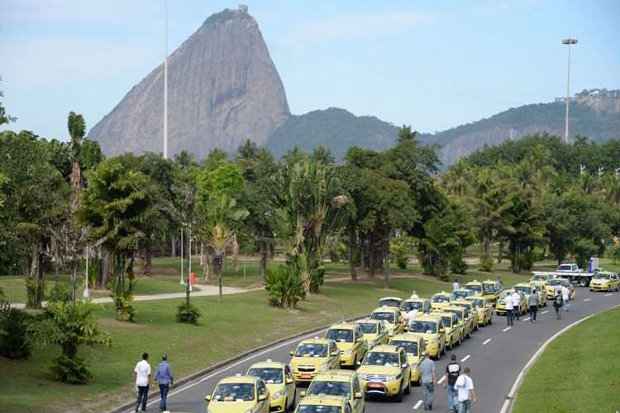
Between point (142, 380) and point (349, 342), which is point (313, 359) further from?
point (142, 380)

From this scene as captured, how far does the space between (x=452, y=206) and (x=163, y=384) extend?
67.8m

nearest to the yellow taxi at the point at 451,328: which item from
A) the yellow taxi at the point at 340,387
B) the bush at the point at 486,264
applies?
the yellow taxi at the point at 340,387

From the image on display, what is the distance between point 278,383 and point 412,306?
22204mm

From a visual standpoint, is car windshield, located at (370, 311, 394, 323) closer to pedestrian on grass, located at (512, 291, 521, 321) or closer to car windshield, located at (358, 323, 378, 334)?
car windshield, located at (358, 323, 378, 334)

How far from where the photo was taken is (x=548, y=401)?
86.2ft

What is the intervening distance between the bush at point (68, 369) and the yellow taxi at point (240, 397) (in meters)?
7.17

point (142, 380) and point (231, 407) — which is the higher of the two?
point (142, 380)

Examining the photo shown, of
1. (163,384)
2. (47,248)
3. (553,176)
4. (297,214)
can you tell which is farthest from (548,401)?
(553,176)

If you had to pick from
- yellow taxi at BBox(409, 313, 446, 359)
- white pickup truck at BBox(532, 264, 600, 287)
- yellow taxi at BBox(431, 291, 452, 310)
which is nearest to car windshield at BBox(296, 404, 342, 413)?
yellow taxi at BBox(409, 313, 446, 359)

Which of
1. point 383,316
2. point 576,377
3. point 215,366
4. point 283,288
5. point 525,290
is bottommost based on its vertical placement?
point 215,366

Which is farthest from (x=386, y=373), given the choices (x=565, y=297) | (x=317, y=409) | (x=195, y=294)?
(x=565, y=297)

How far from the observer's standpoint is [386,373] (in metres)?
27.7

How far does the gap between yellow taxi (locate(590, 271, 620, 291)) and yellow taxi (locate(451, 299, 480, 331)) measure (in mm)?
31800

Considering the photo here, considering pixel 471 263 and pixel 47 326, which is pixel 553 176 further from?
pixel 47 326
